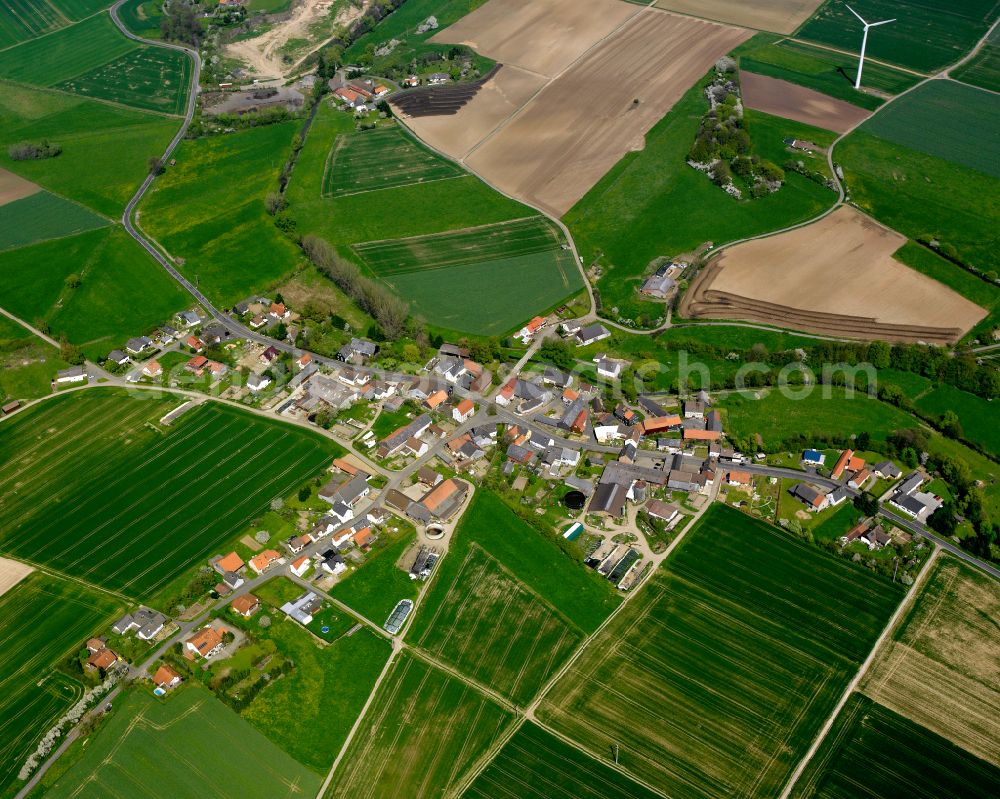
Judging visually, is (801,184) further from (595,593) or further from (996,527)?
(595,593)

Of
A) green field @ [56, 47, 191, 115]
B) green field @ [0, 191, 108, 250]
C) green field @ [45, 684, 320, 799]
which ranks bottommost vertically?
green field @ [45, 684, 320, 799]

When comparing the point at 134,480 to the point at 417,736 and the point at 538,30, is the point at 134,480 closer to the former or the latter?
the point at 417,736

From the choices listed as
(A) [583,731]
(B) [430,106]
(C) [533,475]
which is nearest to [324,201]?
(B) [430,106]

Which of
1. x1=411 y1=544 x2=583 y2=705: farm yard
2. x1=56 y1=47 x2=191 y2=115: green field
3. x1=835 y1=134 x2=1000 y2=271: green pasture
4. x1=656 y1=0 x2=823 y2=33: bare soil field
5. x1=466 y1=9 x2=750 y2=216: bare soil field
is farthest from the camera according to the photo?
x1=656 y1=0 x2=823 y2=33: bare soil field

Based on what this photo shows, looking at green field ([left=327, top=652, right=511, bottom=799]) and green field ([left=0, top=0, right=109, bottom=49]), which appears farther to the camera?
green field ([left=0, top=0, right=109, bottom=49])

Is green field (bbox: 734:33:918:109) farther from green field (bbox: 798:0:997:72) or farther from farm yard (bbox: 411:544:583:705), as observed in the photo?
farm yard (bbox: 411:544:583:705)

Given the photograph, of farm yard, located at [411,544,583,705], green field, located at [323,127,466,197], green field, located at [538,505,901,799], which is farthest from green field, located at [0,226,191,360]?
green field, located at [538,505,901,799]
